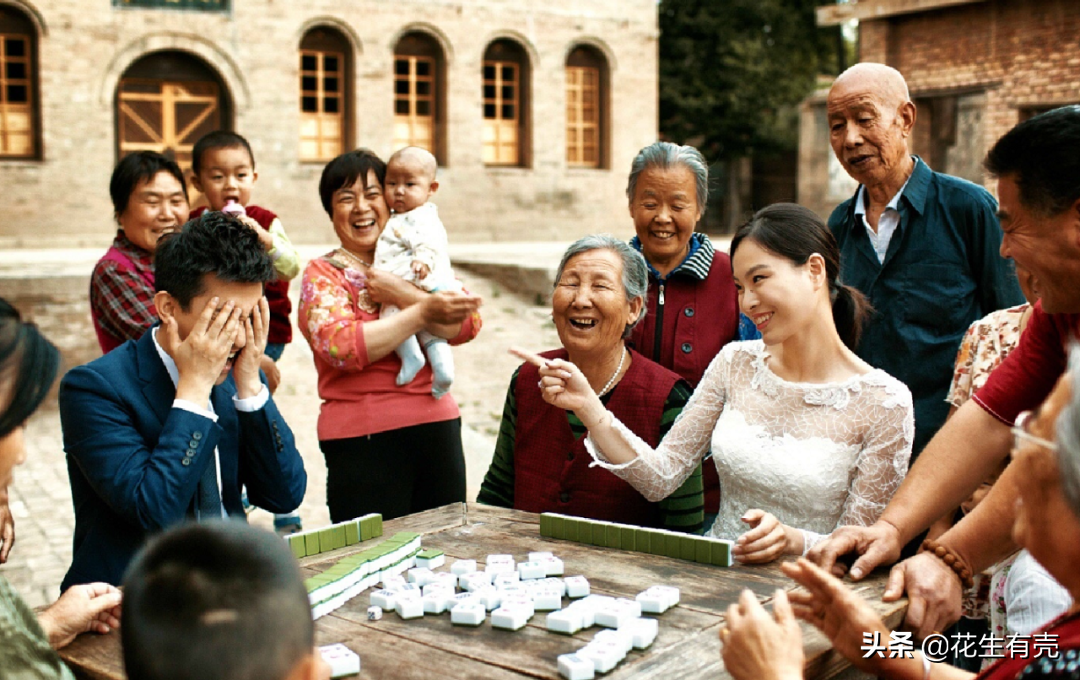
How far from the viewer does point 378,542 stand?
3.21 metres

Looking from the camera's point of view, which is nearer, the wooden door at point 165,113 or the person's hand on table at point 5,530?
the person's hand on table at point 5,530

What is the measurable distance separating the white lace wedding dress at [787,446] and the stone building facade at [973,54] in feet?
35.5

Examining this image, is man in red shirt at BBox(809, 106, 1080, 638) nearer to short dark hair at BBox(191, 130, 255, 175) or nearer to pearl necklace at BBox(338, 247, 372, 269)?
pearl necklace at BBox(338, 247, 372, 269)

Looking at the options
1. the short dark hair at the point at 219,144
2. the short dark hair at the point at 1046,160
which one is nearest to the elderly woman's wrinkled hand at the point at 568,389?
the short dark hair at the point at 1046,160

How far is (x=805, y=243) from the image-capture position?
130 inches

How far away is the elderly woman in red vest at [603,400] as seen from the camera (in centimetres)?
357

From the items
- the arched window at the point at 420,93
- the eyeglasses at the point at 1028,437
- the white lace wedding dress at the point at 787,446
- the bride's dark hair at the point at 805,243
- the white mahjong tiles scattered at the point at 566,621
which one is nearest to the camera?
the eyeglasses at the point at 1028,437

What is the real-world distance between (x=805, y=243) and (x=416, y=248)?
199cm

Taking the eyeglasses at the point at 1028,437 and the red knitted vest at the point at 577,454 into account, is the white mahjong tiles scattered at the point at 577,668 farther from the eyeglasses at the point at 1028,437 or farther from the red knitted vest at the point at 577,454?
the red knitted vest at the point at 577,454

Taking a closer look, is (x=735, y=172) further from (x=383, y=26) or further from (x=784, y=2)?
(x=383, y=26)

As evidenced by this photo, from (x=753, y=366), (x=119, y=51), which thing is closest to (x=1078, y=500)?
(x=753, y=366)

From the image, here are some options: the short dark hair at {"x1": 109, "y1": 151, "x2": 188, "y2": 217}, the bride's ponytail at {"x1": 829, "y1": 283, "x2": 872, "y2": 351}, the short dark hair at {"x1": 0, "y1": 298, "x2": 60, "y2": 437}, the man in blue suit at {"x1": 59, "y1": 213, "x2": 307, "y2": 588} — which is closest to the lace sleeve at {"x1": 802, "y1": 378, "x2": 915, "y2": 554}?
the bride's ponytail at {"x1": 829, "y1": 283, "x2": 872, "y2": 351}

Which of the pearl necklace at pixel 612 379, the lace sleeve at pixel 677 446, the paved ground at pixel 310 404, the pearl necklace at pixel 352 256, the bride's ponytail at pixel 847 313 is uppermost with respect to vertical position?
the pearl necklace at pixel 352 256

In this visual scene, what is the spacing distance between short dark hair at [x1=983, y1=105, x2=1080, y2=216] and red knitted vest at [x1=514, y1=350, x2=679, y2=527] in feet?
4.69
